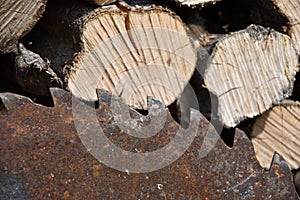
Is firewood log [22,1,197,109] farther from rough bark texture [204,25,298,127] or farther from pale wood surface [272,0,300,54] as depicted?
pale wood surface [272,0,300,54]

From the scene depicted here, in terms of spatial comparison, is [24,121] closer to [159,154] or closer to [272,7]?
[159,154]

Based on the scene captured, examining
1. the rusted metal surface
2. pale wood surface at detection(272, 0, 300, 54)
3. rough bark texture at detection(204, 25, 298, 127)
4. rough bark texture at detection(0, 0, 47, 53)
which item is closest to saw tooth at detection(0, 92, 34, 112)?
the rusted metal surface

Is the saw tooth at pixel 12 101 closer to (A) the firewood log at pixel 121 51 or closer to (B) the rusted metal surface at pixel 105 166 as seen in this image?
(B) the rusted metal surface at pixel 105 166

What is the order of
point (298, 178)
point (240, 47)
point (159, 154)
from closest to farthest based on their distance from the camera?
point (159, 154)
point (240, 47)
point (298, 178)

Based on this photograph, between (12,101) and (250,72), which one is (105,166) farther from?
(250,72)

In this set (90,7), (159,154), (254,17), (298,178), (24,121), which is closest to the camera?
(24,121)

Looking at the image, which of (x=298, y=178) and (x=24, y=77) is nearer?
(x=24, y=77)

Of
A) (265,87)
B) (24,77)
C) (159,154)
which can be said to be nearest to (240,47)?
(265,87)
